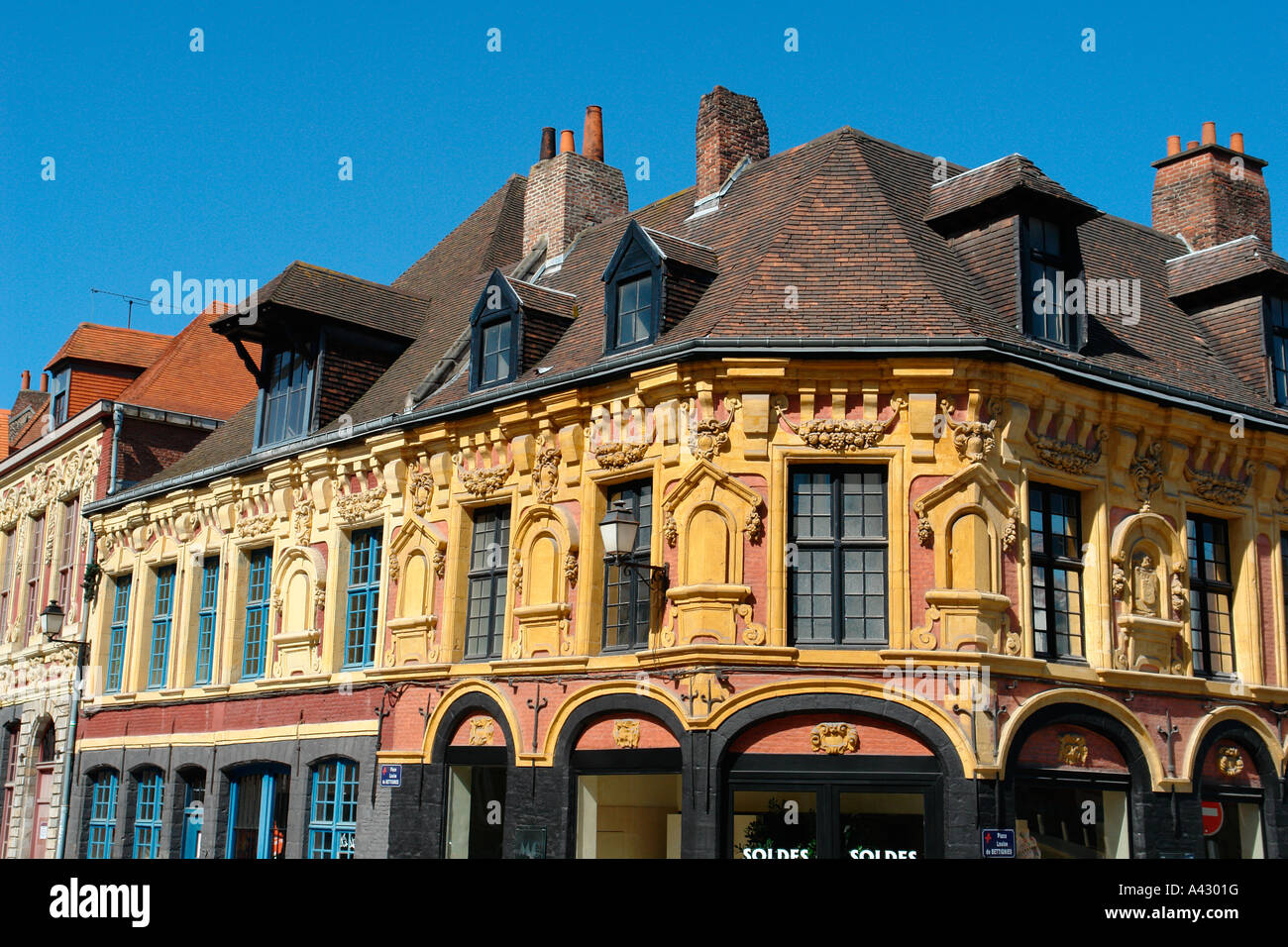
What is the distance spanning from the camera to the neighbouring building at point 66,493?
26328 millimetres

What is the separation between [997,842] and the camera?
1444cm

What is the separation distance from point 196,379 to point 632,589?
602 inches

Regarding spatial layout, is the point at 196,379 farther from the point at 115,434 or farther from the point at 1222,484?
the point at 1222,484

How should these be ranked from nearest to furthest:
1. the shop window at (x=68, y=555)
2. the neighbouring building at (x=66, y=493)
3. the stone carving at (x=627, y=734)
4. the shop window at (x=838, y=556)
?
the shop window at (x=838, y=556) < the stone carving at (x=627, y=734) < the neighbouring building at (x=66, y=493) < the shop window at (x=68, y=555)

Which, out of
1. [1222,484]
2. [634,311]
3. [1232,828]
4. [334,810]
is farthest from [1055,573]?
[334,810]

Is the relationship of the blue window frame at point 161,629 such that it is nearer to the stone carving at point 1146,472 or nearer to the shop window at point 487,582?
the shop window at point 487,582

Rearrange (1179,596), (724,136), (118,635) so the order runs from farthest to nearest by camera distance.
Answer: (118,635) < (724,136) < (1179,596)

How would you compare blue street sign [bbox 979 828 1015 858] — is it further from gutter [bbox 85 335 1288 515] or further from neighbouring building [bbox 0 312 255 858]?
neighbouring building [bbox 0 312 255 858]

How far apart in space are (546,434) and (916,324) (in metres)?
4.77

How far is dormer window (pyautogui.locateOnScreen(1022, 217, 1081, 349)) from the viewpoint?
56.4 ft

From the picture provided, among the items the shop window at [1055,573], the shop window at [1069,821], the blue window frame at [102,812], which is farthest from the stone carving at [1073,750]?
the blue window frame at [102,812]

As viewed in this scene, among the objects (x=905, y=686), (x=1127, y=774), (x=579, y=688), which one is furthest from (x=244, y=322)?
(x=1127, y=774)

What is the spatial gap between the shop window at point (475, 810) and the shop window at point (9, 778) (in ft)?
44.5

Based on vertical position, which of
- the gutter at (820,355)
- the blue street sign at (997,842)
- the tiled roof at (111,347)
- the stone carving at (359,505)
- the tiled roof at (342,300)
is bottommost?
the blue street sign at (997,842)
